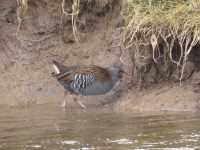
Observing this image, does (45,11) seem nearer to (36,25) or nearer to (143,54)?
(36,25)

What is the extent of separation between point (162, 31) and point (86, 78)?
1.62 metres

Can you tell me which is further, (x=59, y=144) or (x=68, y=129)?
(x=68, y=129)

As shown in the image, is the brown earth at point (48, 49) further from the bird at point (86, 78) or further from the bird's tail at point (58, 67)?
the bird's tail at point (58, 67)

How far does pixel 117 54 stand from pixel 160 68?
2.72 feet

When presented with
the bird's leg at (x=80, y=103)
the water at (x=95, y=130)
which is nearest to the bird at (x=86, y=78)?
the bird's leg at (x=80, y=103)

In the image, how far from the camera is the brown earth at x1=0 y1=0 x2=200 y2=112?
10.4 metres

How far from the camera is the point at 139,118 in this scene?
A: 9.12 metres

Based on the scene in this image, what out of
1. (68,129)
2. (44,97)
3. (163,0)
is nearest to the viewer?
(68,129)

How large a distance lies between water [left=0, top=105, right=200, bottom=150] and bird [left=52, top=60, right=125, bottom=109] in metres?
0.59

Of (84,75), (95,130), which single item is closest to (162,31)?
(84,75)

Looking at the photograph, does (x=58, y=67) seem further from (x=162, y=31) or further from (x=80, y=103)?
(x=162, y=31)

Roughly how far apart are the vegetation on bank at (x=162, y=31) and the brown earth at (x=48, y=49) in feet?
1.62

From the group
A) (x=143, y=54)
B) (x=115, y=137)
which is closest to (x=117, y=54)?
(x=143, y=54)

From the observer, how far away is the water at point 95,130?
7.82 metres
